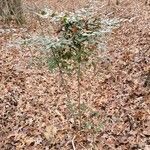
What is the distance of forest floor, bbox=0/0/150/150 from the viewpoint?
19.7ft

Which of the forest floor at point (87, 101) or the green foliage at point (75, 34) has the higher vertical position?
the green foliage at point (75, 34)

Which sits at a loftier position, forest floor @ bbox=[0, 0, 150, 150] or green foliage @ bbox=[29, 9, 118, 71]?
green foliage @ bbox=[29, 9, 118, 71]

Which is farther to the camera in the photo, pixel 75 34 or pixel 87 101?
pixel 87 101

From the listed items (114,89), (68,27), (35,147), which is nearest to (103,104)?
(114,89)

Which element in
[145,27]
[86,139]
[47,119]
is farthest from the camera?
[145,27]

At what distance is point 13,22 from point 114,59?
5.78m

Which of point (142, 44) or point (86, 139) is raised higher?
point (142, 44)

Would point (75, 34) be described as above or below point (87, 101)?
above

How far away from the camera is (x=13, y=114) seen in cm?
727

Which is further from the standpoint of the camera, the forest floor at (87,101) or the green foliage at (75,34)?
the forest floor at (87,101)

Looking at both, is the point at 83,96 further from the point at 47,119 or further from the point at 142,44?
the point at 142,44

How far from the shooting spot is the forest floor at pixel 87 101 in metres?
5.99

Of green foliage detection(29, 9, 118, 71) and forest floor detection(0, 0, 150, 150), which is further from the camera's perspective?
forest floor detection(0, 0, 150, 150)

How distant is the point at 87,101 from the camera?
23.9 ft
